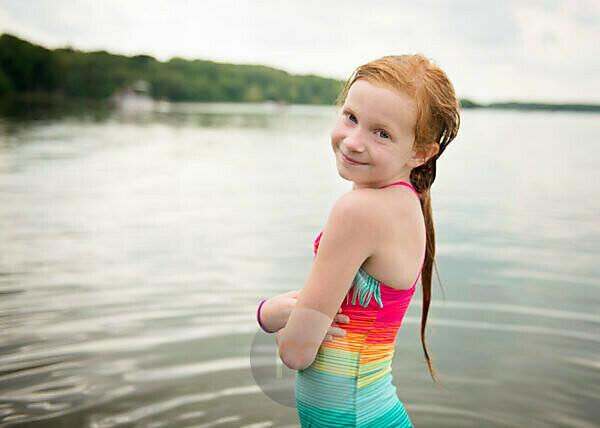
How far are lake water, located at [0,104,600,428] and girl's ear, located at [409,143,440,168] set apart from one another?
0.81 meters

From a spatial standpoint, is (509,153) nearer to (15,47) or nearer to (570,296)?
(570,296)

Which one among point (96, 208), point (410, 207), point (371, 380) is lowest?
point (96, 208)

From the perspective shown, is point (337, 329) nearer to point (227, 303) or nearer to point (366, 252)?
point (366, 252)

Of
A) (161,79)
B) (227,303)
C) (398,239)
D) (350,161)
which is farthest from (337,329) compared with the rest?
(161,79)

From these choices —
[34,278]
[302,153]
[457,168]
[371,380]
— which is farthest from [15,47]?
[371,380]

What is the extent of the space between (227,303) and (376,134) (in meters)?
3.63

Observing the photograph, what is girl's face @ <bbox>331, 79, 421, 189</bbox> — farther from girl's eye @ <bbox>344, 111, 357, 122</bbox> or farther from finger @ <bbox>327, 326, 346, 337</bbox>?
finger @ <bbox>327, 326, 346, 337</bbox>

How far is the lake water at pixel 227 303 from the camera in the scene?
12.0ft

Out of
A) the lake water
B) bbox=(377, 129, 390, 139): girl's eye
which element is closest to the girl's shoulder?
bbox=(377, 129, 390, 139): girl's eye

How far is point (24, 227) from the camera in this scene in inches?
309

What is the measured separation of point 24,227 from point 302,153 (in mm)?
12969

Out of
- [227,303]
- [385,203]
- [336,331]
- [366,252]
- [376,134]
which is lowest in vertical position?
[227,303]

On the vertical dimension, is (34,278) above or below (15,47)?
below

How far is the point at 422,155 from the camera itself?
1831mm
